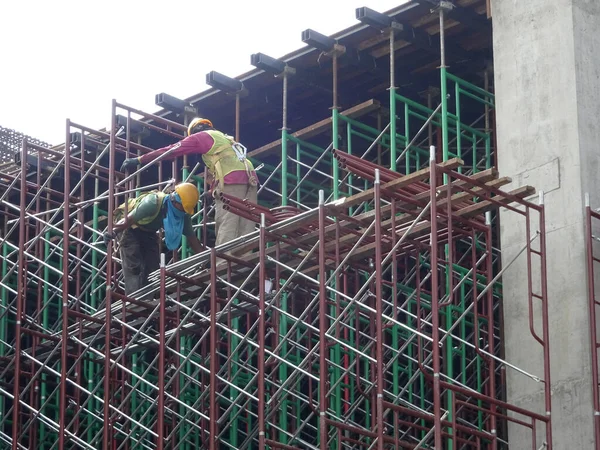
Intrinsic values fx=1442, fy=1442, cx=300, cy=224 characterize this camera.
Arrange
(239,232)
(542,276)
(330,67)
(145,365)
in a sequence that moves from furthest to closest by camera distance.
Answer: (145,365) < (330,67) < (239,232) < (542,276)

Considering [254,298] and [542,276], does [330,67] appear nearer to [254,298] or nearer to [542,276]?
[254,298]

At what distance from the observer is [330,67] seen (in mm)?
A: 24422

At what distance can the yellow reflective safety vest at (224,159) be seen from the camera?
72.8 ft

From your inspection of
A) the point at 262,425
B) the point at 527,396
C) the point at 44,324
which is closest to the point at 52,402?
the point at 44,324

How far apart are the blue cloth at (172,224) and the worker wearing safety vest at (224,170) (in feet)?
1.95

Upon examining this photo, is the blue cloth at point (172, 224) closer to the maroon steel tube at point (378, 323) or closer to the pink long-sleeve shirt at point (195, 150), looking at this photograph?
the pink long-sleeve shirt at point (195, 150)

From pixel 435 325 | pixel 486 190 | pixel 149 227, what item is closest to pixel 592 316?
pixel 486 190

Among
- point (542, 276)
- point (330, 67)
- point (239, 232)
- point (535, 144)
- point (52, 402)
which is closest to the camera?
point (542, 276)

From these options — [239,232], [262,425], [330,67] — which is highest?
[330,67]

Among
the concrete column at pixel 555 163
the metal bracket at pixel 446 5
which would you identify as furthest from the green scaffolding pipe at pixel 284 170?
the concrete column at pixel 555 163

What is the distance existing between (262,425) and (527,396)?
362 cm

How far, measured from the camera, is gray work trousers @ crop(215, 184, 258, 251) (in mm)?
22141

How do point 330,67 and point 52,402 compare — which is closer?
point 330,67

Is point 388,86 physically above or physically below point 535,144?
above
